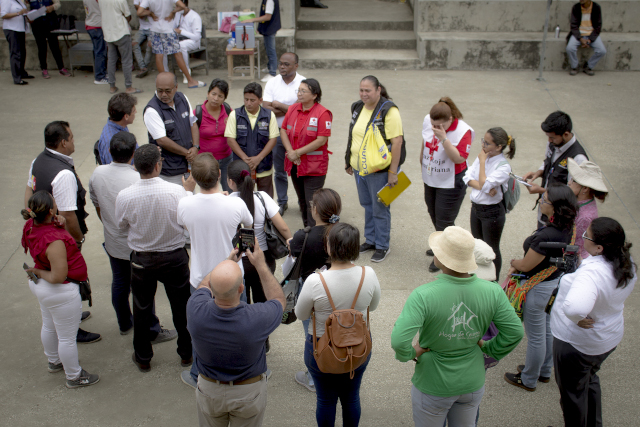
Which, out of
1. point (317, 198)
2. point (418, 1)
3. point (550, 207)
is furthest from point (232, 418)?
point (418, 1)

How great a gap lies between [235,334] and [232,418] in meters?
0.59

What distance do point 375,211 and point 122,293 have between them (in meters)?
2.36

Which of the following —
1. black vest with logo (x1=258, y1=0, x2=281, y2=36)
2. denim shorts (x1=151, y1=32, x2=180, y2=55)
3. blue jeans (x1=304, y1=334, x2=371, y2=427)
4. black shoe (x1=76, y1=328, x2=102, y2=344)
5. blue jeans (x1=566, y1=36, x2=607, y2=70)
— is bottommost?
black shoe (x1=76, y1=328, x2=102, y2=344)

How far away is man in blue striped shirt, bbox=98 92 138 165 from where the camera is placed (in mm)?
4261

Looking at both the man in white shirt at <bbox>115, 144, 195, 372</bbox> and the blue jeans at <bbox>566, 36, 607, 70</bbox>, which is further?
the blue jeans at <bbox>566, 36, 607, 70</bbox>

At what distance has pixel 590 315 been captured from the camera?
2883mm

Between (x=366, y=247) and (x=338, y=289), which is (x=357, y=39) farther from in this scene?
(x=338, y=289)

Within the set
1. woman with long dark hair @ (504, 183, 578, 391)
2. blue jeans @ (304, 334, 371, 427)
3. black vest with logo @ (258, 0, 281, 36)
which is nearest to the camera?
blue jeans @ (304, 334, 371, 427)

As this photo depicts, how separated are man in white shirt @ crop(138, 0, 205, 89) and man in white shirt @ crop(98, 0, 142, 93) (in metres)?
0.33

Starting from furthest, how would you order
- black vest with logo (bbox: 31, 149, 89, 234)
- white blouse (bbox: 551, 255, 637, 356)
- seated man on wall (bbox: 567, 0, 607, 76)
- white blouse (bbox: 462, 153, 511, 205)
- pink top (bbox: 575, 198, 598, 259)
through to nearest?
seated man on wall (bbox: 567, 0, 607, 76) → white blouse (bbox: 462, 153, 511, 205) → black vest with logo (bbox: 31, 149, 89, 234) → pink top (bbox: 575, 198, 598, 259) → white blouse (bbox: 551, 255, 637, 356)

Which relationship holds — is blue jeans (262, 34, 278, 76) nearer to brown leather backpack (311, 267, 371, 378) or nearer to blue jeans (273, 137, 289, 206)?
blue jeans (273, 137, 289, 206)

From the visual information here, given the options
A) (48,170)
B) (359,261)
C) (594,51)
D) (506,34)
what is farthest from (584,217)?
(506,34)

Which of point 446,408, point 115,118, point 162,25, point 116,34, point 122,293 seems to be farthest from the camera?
point 162,25

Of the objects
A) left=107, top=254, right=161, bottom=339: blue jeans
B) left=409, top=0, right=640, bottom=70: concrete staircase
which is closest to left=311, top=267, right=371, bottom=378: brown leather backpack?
left=107, top=254, right=161, bottom=339: blue jeans
